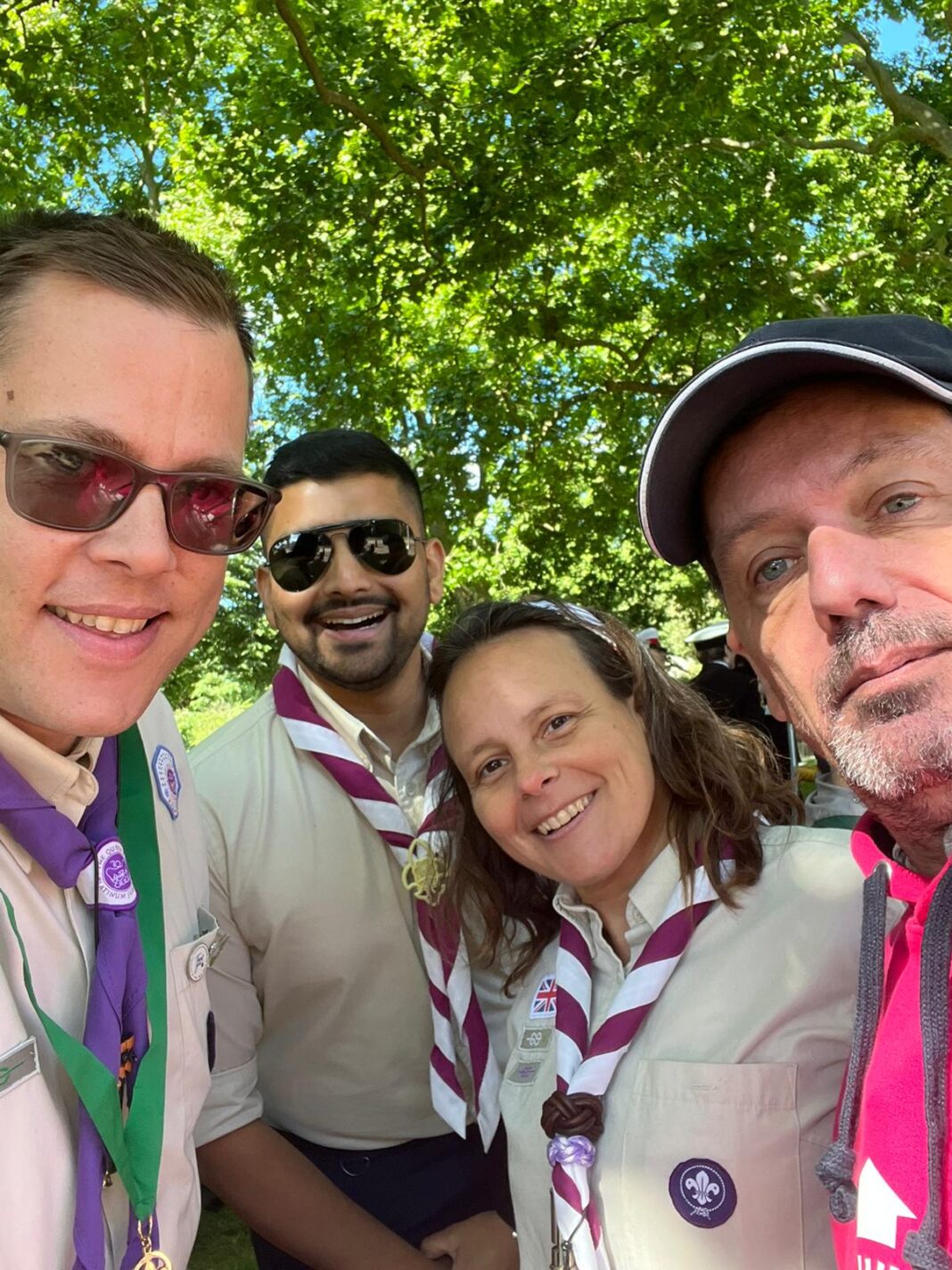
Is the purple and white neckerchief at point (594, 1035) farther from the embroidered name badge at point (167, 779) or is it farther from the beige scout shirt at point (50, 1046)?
the embroidered name badge at point (167, 779)

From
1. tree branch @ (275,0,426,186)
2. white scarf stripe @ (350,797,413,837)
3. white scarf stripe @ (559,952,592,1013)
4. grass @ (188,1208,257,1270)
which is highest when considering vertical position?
tree branch @ (275,0,426,186)

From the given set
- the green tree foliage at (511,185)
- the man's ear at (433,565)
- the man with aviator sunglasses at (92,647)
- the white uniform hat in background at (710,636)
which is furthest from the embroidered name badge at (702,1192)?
the white uniform hat in background at (710,636)

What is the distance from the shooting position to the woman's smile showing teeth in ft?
7.98

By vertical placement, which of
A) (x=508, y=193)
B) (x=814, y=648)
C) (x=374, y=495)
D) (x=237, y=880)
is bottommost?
(x=237, y=880)

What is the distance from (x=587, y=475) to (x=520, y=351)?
188 cm

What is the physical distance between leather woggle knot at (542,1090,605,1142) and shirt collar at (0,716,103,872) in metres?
1.15

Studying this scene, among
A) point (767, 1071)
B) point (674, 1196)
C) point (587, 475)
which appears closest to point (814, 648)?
point (767, 1071)

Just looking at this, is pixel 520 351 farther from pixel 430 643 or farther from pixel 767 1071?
pixel 767 1071

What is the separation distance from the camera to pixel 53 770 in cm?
185

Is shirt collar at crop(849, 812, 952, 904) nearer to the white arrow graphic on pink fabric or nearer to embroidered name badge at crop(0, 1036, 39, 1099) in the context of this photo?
the white arrow graphic on pink fabric

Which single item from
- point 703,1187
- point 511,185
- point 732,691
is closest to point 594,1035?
point 703,1187

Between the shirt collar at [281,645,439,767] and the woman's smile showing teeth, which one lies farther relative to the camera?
the shirt collar at [281,645,439,767]

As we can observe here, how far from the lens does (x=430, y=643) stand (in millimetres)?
3607

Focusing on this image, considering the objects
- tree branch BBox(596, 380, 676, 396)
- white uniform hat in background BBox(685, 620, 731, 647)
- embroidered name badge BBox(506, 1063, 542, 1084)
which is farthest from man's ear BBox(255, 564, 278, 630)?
tree branch BBox(596, 380, 676, 396)
